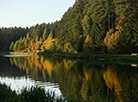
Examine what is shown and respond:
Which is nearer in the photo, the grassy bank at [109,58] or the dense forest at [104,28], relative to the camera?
the grassy bank at [109,58]

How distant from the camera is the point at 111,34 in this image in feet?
182

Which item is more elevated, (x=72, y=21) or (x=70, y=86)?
(x=72, y=21)

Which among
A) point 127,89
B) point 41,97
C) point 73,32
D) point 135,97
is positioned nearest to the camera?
point 41,97

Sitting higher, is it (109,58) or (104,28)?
(104,28)

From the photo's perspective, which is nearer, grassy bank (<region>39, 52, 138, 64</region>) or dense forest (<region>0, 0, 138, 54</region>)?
grassy bank (<region>39, 52, 138, 64</region>)

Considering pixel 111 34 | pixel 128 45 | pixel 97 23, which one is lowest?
pixel 128 45

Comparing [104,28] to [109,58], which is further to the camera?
[104,28]

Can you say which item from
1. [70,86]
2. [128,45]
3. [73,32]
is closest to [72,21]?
[73,32]

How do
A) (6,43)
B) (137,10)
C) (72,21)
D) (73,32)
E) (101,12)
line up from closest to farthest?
1. (137,10)
2. (101,12)
3. (73,32)
4. (72,21)
5. (6,43)

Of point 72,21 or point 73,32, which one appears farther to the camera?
point 72,21

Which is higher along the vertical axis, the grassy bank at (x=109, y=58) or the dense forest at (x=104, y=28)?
the dense forest at (x=104, y=28)

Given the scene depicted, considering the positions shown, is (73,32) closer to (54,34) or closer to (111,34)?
(111,34)

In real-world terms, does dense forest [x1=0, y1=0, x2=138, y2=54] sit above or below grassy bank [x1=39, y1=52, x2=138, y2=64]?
above

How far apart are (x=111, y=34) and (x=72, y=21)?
26.5m
